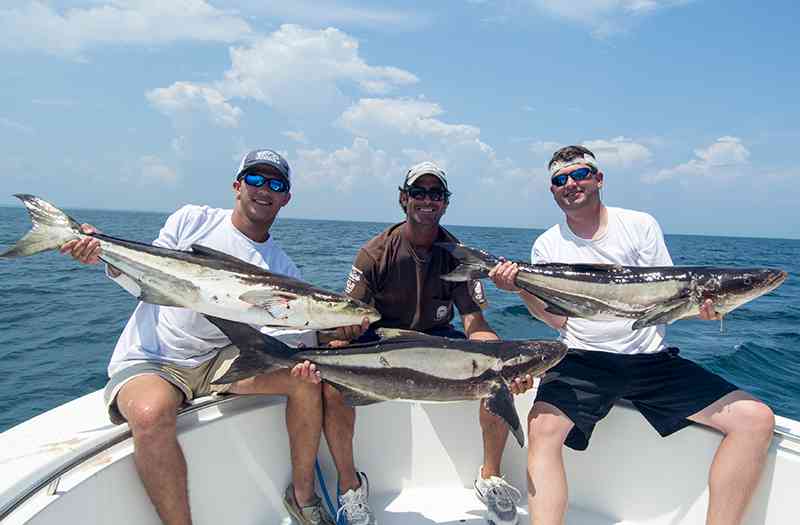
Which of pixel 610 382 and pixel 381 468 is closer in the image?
pixel 610 382

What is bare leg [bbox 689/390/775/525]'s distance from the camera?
278cm

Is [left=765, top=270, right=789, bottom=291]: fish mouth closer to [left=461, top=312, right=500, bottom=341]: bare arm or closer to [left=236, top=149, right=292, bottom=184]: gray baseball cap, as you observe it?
[left=461, top=312, right=500, bottom=341]: bare arm

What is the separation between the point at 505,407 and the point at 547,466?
1.49 ft

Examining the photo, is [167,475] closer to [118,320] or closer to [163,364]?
[163,364]

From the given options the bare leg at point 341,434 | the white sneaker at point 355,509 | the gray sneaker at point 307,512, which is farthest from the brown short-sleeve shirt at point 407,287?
the gray sneaker at point 307,512

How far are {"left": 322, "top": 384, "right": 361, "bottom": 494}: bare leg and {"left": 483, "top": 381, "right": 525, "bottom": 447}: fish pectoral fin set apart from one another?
3.11 feet

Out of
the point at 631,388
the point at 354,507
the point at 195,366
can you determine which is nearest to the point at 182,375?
the point at 195,366

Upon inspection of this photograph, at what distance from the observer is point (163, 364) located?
3.16 meters

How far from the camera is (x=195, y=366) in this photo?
323 cm

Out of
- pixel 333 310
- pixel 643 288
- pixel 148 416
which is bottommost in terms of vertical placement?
pixel 148 416

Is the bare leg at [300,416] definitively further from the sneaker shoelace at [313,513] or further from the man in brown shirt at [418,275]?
the man in brown shirt at [418,275]

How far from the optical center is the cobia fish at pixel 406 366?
9.37 feet

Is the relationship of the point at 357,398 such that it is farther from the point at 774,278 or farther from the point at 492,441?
the point at 774,278

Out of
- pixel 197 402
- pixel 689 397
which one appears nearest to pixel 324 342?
pixel 197 402
